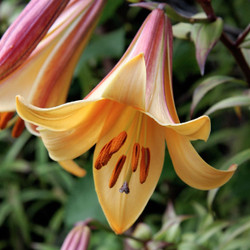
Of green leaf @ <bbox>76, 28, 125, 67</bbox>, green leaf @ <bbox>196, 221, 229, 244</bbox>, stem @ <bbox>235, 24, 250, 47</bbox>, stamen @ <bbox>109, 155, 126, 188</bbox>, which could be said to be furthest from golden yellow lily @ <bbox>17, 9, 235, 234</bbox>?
green leaf @ <bbox>76, 28, 125, 67</bbox>

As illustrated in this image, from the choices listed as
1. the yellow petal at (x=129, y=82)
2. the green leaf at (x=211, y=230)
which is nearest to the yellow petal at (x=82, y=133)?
the yellow petal at (x=129, y=82)

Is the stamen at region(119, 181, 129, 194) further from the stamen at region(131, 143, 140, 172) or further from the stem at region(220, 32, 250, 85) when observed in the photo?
the stem at region(220, 32, 250, 85)

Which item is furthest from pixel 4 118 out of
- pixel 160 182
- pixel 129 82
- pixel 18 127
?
pixel 160 182

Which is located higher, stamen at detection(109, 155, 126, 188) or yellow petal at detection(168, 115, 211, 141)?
yellow petal at detection(168, 115, 211, 141)

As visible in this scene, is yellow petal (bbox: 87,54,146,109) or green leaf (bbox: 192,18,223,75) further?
green leaf (bbox: 192,18,223,75)

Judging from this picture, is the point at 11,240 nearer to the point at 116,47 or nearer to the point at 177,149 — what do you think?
the point at 116,47

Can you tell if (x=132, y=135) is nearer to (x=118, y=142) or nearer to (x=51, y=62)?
(x=118, y=142)
